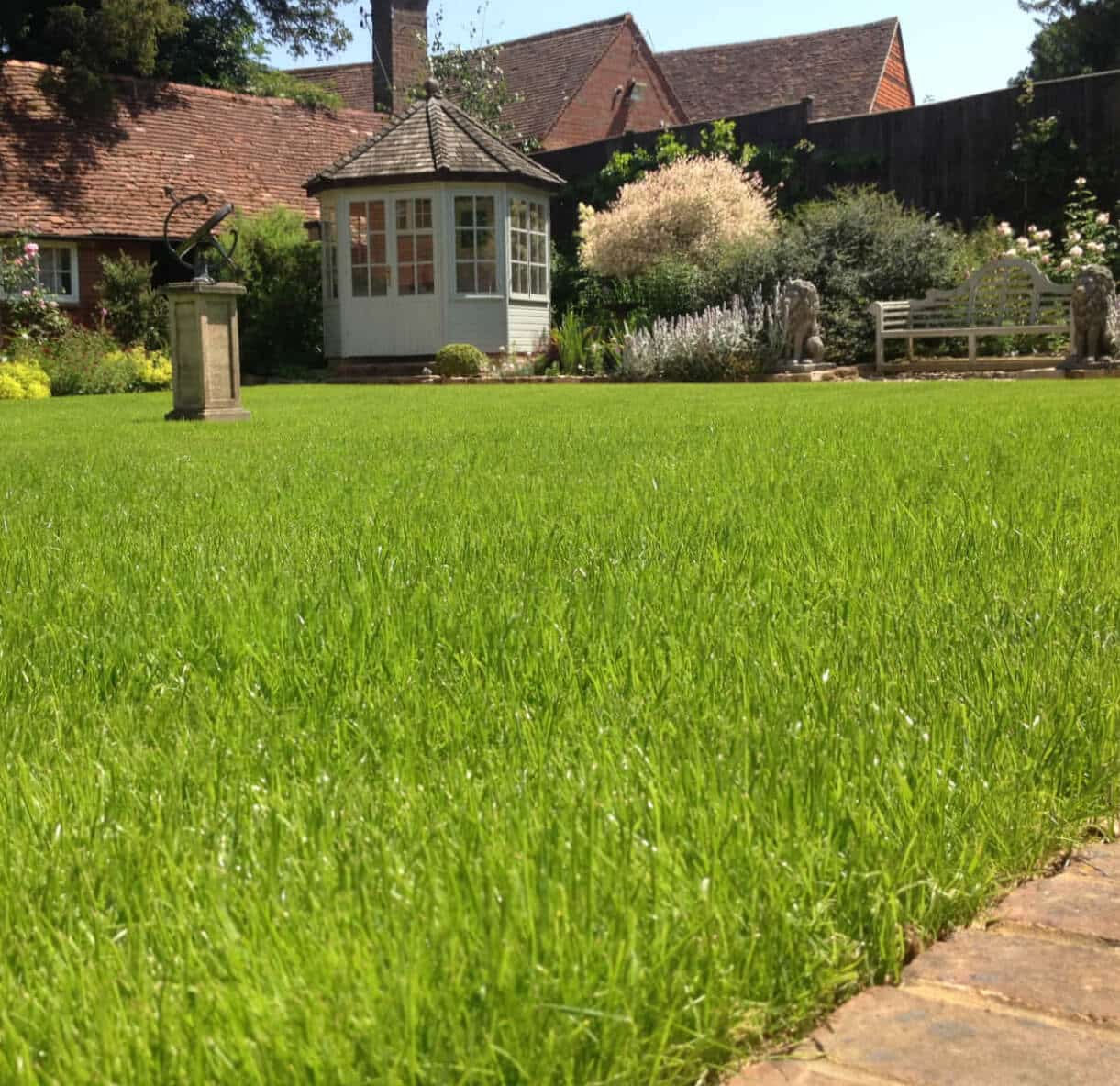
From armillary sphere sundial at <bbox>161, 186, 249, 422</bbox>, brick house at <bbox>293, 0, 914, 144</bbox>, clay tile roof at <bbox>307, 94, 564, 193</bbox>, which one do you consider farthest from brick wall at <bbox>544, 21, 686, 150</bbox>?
armillary sphere sundial at <bbox>161, 186, 249, 422</bbox>

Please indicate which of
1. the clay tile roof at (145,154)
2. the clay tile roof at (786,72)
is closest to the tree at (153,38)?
the clay tile roof at (145,154)

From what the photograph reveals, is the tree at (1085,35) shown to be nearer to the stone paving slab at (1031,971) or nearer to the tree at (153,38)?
the tree at (153,38)

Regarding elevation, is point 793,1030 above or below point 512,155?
below

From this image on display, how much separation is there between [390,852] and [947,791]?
0.80 m

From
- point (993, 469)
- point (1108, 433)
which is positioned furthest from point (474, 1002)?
point (1108, 433)

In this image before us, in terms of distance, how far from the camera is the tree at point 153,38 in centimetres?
2431

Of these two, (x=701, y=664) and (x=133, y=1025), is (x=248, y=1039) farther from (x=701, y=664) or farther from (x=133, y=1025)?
(x=701, y=664)

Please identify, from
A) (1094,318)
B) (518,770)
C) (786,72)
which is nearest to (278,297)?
(1094,318)

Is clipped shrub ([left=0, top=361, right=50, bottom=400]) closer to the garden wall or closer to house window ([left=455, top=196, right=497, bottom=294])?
house window ([left=455, top=196, right=497, bottom=294])

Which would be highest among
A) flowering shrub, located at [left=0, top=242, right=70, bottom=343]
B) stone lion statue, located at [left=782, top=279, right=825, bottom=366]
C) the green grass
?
flowering shrub, located at [left=0, top=242, right=70, bottom=343]

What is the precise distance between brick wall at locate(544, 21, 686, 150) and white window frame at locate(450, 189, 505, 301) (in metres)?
11.4

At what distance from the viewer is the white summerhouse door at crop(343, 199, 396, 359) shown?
22.6m

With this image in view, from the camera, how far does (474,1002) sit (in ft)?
4.18

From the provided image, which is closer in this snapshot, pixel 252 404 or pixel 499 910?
pixel 499 910
